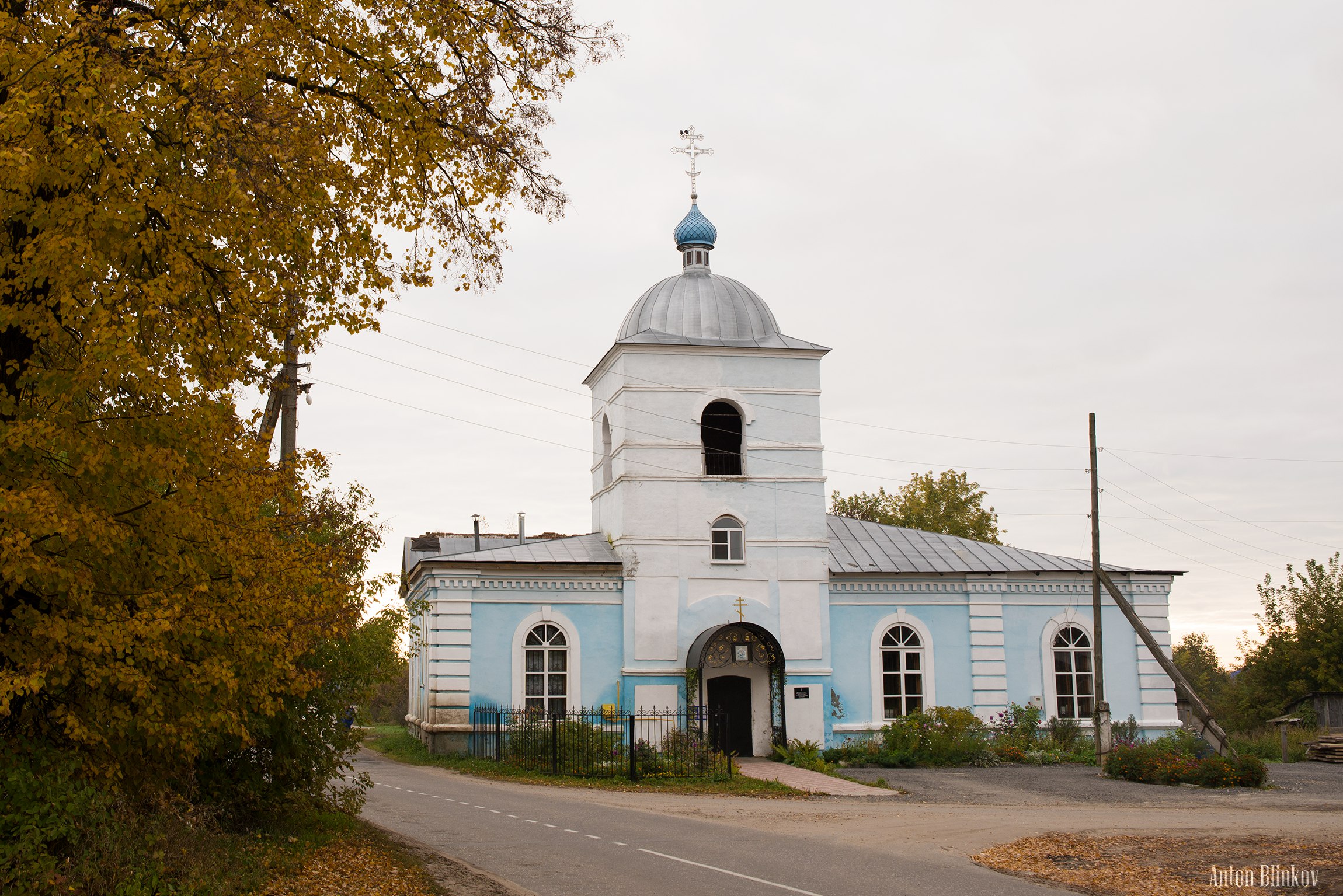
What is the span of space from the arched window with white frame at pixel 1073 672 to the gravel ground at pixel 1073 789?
194 centimetres

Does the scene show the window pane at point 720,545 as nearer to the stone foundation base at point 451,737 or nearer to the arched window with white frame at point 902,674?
the arched window with white frame at point 902,674

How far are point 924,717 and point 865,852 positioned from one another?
12.6 meters

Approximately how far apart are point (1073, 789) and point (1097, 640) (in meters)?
4.37

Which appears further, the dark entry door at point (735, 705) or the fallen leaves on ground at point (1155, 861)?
the dark entry door at point (735, 705)

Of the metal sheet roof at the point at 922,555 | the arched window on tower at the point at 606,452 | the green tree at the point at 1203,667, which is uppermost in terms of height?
the arched window on tower at the point at 606,452

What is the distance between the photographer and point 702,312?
85.5 ft

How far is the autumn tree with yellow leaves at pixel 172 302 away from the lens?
6699mm

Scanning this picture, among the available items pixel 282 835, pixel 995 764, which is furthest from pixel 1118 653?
pixel 282 835

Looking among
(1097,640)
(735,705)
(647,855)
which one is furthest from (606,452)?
(647,855)

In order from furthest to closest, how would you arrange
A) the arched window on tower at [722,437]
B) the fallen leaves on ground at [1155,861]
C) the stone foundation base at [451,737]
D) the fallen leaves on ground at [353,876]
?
the arched window on tower at [722,437] < the stone foundation base at [451,737] < the fallen leaves on ground at [1155,861] < the fallen leaves on ground at [353,876]

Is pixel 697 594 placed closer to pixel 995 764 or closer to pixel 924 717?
pixel 924 717

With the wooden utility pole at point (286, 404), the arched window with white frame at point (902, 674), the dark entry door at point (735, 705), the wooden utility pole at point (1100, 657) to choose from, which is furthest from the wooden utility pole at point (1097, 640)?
the wooden utility pole at point (286, 404)

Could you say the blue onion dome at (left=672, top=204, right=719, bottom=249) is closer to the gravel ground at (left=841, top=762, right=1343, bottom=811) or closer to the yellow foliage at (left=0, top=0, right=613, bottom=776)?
the gravel ground at (left=841, top=762, right=1343, bottom=811)

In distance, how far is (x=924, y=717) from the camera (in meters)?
24.8
